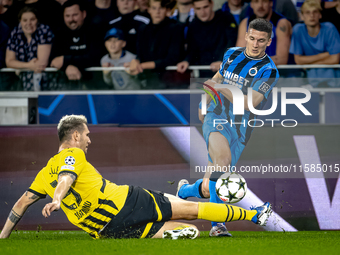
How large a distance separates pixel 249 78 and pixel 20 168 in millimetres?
2896

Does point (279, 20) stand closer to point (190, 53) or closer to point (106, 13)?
point (190, 53)

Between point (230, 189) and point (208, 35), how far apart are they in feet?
9.06

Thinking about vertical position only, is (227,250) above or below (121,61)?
below

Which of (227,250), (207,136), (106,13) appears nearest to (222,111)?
(207,136)

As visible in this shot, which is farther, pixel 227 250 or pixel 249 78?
pixel 249 78

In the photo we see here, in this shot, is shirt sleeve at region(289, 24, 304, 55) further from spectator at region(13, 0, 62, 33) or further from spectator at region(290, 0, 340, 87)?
spectator at region(13, 0, 62, 33)

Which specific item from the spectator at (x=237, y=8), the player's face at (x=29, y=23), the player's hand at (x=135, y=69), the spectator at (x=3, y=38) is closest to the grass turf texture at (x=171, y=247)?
the player's hand at (x=135, y=69)

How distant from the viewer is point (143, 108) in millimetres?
6031

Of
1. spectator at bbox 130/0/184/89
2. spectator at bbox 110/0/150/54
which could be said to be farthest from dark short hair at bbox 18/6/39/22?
spectator at bbox 130/0/184/89

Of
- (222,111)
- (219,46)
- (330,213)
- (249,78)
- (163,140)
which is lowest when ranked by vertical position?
(330,213)

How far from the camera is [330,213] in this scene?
15.0 feet

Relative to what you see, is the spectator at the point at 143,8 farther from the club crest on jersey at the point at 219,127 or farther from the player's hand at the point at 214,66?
the club crest on jersey at the point at 219,127

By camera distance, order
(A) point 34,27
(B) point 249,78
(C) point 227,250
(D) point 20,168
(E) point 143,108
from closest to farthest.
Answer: (C) point 227,250 < (B) point 249,78 < (D) point 20,168 < (E) point 143,108 < (A) point 34,27

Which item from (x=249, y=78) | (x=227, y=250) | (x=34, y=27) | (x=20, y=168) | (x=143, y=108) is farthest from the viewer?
(x=34, y=27)
